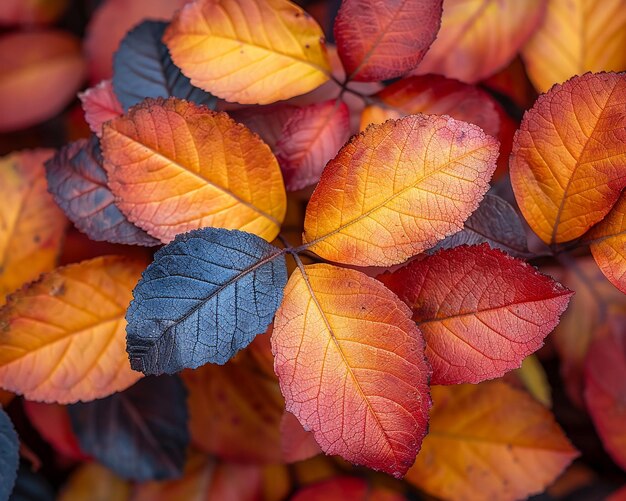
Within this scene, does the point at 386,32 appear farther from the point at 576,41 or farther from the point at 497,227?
the point at 576,41

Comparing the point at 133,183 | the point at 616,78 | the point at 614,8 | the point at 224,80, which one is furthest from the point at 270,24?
the point at 614,8

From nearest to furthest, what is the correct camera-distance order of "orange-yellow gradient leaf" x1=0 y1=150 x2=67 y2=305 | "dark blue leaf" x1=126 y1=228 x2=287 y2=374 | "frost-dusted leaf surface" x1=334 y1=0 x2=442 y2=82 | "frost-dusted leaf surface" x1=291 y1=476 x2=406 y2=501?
"dark blue leaf" x1=126 y1=228 x2=287 y2=374 < "frost-dusted leaf surface" x1=334 y1=0 x2=442 y2=82 < "orange-yellow gradient leaf" x1=0 y1=150 x2=67 y2=305 < "frost-dusted leaf surface" x1=291 y1=476 x2=406 y2=501

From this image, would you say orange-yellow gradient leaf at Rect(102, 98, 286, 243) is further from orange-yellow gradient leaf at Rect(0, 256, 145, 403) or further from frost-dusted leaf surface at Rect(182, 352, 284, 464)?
frost-dusted leaf surface at Rect(182, 352, 284, 464)

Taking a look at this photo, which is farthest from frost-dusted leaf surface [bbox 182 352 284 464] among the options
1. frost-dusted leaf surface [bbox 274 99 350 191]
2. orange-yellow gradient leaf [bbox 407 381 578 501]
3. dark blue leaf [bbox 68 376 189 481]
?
frost-dusted leaf surface [bbox 274 99 350 191]

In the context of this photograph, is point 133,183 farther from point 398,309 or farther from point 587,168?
point 587,168

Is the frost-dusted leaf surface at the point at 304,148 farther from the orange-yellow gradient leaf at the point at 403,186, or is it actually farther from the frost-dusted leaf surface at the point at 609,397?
the frost-dusted leaf surface at the point at 609,397

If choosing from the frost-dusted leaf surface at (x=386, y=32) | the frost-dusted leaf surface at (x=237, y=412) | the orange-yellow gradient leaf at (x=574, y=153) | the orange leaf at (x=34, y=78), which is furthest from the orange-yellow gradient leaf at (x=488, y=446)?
the orange leaf at (x=34, y=78)

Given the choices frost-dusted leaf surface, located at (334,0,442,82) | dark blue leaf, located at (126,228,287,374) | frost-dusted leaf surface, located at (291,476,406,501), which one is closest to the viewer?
dark blue leaf, located at (126,228,287,374)

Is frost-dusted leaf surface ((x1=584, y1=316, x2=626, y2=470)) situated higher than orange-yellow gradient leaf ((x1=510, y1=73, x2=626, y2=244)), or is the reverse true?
orange-yellow gradient leaf ((x1=510, y1=73, x2=626, y2=244))

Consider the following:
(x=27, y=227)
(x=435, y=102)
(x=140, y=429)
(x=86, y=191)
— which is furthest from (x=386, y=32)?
(x=140, y=429)
